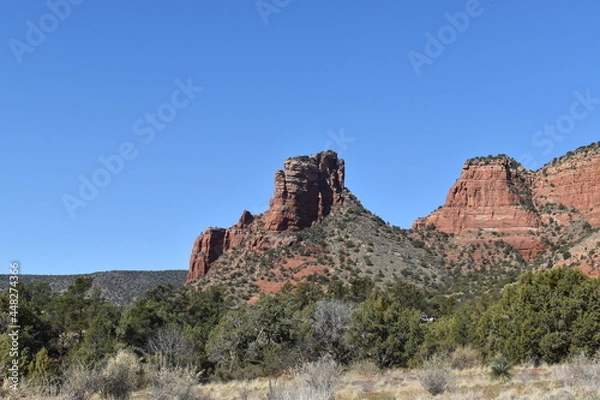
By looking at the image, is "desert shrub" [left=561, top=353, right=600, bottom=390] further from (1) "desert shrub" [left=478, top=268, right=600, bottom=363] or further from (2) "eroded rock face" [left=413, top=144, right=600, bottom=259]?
(2) "eroded rock face" [left=413, top=144, right=600, bottom=259]

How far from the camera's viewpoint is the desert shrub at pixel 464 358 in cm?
3616

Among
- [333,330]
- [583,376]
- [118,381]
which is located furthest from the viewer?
[333,330]

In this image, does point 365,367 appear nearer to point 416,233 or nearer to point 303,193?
point 303,193

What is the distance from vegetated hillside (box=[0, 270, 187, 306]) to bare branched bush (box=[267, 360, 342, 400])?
6878 centimetres

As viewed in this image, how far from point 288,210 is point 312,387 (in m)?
78.1

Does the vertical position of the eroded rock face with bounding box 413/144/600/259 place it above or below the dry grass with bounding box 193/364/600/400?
above

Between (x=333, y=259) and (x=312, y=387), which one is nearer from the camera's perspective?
(x=312, y=387)

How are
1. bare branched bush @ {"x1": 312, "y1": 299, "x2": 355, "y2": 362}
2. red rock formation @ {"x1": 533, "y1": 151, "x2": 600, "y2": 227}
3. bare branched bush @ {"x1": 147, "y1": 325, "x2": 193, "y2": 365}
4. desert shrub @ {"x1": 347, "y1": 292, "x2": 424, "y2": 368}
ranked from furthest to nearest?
red rock formation @ {"x1": 533, "y1": 151, "x2": 600, "y2": 227}, bare branched bush @ {"x1": 312, "y1": 299, "x2": 355, "y2": 362}, bare branched bush @ {"x1": 147, "y1": 325, "x2": 193, "y2": 365}, desert shrub @ {"x1": 347, "y1": 292, "x2": 424, "y2": 368}

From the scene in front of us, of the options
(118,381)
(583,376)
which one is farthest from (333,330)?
(118,381)

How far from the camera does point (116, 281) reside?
96.6m

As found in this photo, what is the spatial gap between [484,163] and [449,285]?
30.7 meters

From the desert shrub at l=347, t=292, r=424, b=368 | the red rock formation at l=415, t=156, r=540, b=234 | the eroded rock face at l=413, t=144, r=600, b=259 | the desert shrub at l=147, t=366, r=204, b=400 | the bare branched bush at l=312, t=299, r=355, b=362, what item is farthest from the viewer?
the red rock formation at l=415, t=156, r=540, b=234

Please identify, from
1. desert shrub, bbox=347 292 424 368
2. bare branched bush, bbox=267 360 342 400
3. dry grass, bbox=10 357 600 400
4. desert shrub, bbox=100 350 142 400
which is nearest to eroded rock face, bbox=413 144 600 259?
desert shrub, bbox=347 292 424 368

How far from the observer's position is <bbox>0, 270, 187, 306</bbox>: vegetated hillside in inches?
3489
